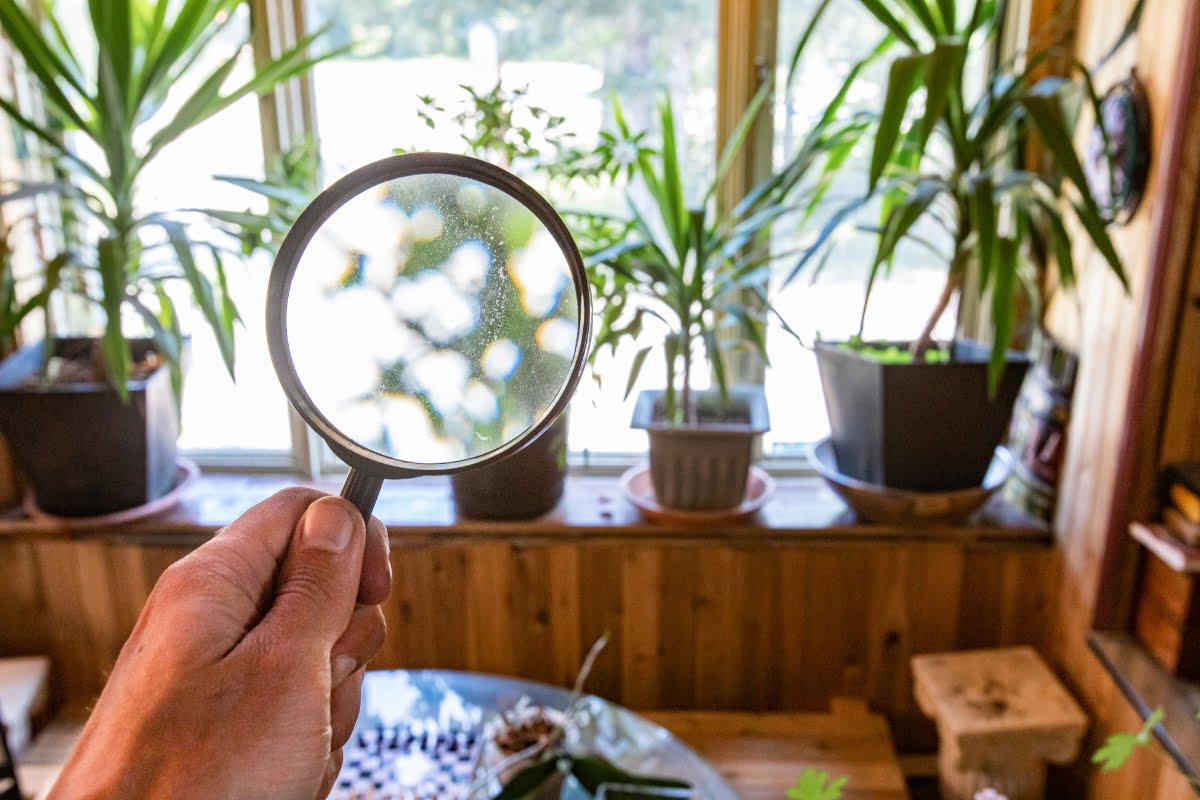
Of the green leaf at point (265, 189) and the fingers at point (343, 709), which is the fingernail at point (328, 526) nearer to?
the fingers at point (343, 709)

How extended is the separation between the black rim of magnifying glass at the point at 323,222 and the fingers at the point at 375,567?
0.27 ft

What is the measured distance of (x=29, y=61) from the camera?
4.54 feet

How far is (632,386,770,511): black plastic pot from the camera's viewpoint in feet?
5.27

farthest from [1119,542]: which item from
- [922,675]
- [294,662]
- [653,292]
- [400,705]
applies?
[294,662]

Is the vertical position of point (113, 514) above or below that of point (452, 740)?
above

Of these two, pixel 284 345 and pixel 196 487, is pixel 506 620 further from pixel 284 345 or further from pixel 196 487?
pixel 284 345

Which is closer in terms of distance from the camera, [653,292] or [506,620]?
[653,292]

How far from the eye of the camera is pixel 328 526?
2.11 ft

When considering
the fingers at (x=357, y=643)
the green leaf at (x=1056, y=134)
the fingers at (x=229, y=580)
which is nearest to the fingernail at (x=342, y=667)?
the fingers at (x=357, y=643)

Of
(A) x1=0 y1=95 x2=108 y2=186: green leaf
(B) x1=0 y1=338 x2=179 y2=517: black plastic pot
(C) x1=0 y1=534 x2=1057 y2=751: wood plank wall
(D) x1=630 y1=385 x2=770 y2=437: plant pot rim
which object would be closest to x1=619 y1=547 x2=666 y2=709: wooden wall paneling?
(C) x1=0 y1=534 x2=1057 y2=751: wood plank wall

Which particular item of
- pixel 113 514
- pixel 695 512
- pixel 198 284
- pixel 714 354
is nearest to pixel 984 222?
pixel 714 354

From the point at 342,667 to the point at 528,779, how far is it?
484 millimetres

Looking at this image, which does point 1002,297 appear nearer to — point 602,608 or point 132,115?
point 602,608

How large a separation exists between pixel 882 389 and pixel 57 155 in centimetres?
190
